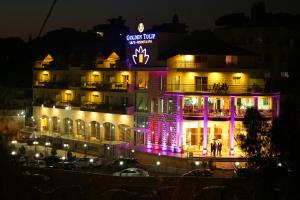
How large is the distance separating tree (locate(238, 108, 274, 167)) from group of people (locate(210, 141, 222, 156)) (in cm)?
1520

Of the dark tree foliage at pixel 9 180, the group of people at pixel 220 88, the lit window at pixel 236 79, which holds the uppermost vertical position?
the lit window at pixel 236 79

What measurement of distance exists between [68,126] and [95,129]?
501 cm

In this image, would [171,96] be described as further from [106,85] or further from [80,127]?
[80,127]

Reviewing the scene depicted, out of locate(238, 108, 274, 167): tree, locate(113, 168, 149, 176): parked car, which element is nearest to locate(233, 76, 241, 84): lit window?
locate(113, 168, 149, 176): parked car

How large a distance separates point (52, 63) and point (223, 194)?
38885 millimetres

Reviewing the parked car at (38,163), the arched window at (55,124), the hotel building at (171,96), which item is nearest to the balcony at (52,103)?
the hotel building at (171,96)

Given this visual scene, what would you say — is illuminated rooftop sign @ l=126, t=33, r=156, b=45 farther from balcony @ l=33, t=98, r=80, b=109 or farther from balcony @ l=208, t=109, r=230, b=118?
balcony @ l=33, t=98, r=80, b=109

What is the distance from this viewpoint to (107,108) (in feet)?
190

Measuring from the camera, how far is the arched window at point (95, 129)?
5969 centimetres

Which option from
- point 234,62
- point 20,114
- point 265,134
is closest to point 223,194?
point 265,134

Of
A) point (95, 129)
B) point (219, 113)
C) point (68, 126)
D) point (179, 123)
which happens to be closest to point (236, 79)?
point (219, 113)

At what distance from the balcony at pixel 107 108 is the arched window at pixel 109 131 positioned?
1.35 metres

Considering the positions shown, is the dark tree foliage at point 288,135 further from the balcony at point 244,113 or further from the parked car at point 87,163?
the balcony at point 244,113

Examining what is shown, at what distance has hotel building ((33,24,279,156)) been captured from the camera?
50.8 metres
